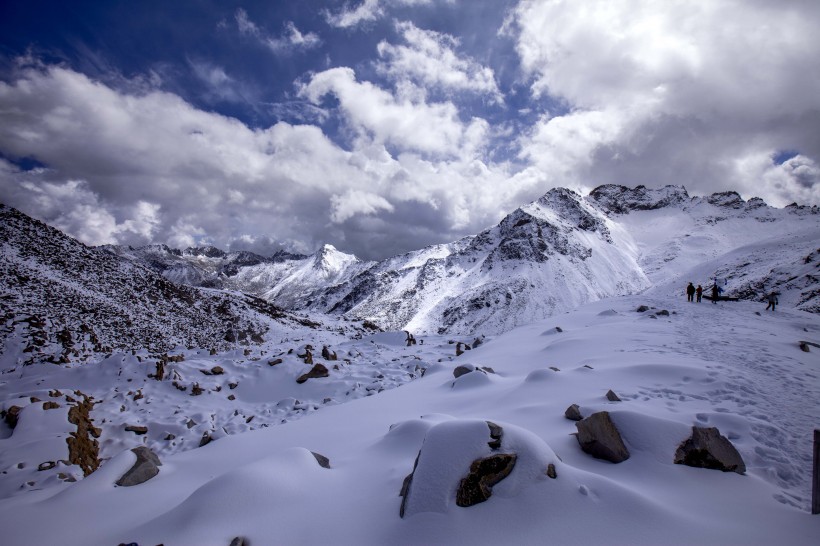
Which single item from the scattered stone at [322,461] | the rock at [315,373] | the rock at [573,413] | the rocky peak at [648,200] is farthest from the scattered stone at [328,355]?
the rocky peak at [648,200]

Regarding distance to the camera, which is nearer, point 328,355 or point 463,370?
point 463,370

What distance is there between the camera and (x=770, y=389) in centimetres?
809

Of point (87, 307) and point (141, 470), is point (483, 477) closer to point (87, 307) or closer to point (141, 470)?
point (141, 470)

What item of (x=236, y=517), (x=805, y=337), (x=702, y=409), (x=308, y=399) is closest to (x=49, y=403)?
(x=308, y=399)

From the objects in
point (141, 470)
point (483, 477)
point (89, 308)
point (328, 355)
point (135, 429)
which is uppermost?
point (89, 308)

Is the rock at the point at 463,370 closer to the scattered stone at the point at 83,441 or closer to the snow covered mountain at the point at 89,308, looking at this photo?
the scattered stone at the point at 83,441

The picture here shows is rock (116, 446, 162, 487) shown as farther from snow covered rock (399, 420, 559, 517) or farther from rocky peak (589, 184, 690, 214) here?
rocky peak (589, 184, 690, 214)

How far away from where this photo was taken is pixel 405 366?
1681 centimetres

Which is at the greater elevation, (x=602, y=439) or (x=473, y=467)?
(x=602, y=439)

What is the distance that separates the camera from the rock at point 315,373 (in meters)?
14.0

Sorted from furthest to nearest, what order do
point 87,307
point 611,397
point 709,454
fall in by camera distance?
point 87,307 < point 611,397 < point 709,454

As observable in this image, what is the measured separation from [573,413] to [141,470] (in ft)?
27.8

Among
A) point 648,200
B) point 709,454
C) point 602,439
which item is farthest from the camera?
point 648,200

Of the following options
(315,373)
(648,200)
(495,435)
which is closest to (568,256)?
(648,200)
